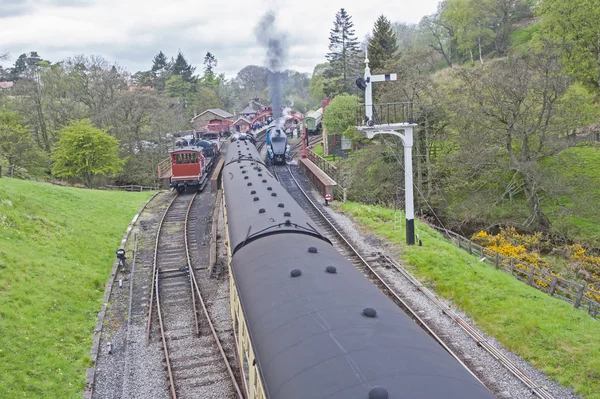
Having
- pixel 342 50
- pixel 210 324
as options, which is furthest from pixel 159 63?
pixel 210 324

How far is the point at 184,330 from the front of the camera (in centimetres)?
1274

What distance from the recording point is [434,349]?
5.61 m

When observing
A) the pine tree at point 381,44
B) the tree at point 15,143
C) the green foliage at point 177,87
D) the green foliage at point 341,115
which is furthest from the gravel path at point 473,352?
the green foliage at point 177,87

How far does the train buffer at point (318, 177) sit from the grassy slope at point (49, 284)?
36.6 feet

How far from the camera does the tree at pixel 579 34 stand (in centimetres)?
3422

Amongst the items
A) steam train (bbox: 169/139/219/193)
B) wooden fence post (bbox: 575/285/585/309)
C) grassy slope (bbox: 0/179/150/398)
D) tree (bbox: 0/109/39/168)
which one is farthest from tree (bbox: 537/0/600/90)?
tree (bbox: 0/109/39/168)

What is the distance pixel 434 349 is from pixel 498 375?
17.9 feet

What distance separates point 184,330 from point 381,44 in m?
39.5

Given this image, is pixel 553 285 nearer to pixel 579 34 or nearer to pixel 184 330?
pixel 184 330

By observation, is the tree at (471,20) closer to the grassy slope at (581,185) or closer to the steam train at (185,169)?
the grassy slope at (581,185)

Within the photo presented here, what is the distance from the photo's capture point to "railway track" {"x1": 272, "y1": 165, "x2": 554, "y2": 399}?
32.5 feet

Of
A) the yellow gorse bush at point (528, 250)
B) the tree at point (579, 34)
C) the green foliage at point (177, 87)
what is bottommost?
the yellow gorse bush at point (528, 250)

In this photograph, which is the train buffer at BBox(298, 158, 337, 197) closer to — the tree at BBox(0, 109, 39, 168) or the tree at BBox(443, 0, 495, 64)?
the tree at BBox(0, 109, 39, 168)

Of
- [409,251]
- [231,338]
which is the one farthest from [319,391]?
[409,251]
